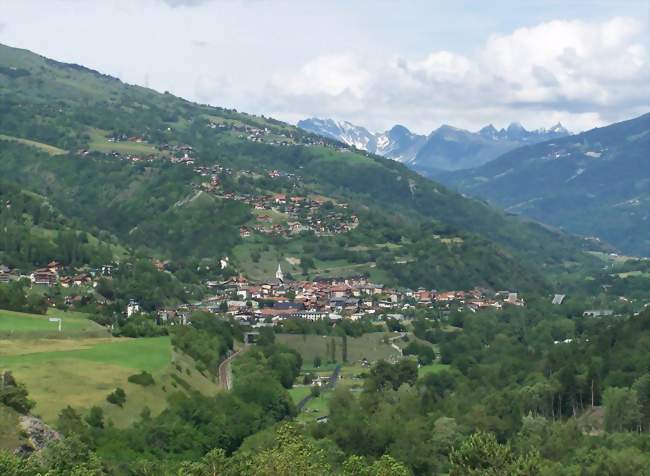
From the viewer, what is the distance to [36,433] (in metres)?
61.2

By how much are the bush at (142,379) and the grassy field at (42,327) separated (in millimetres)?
13947

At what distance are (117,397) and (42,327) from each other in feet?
80.4

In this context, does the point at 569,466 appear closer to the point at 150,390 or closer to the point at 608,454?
the point at 608,454

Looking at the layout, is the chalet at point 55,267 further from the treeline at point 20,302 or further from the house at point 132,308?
the treeline at point 20,302

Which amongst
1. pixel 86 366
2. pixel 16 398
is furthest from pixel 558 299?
pixel 16 398

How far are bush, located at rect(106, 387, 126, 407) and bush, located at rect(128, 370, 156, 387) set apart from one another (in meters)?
4.25

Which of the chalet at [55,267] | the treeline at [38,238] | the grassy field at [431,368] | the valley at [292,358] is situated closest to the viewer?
the valley at [292,358]

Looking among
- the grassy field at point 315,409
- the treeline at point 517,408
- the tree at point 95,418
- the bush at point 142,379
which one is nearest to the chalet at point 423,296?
the treeline at point 517,408

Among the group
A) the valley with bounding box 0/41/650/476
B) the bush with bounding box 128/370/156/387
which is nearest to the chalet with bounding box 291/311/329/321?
the valley with bounding box 0/41/650/476

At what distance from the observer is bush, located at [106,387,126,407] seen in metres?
73.5

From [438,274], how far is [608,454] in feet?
400

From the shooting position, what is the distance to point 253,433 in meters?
78.1

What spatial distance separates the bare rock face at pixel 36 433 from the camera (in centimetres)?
5984

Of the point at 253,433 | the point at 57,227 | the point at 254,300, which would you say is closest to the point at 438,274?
the point at 254,300
